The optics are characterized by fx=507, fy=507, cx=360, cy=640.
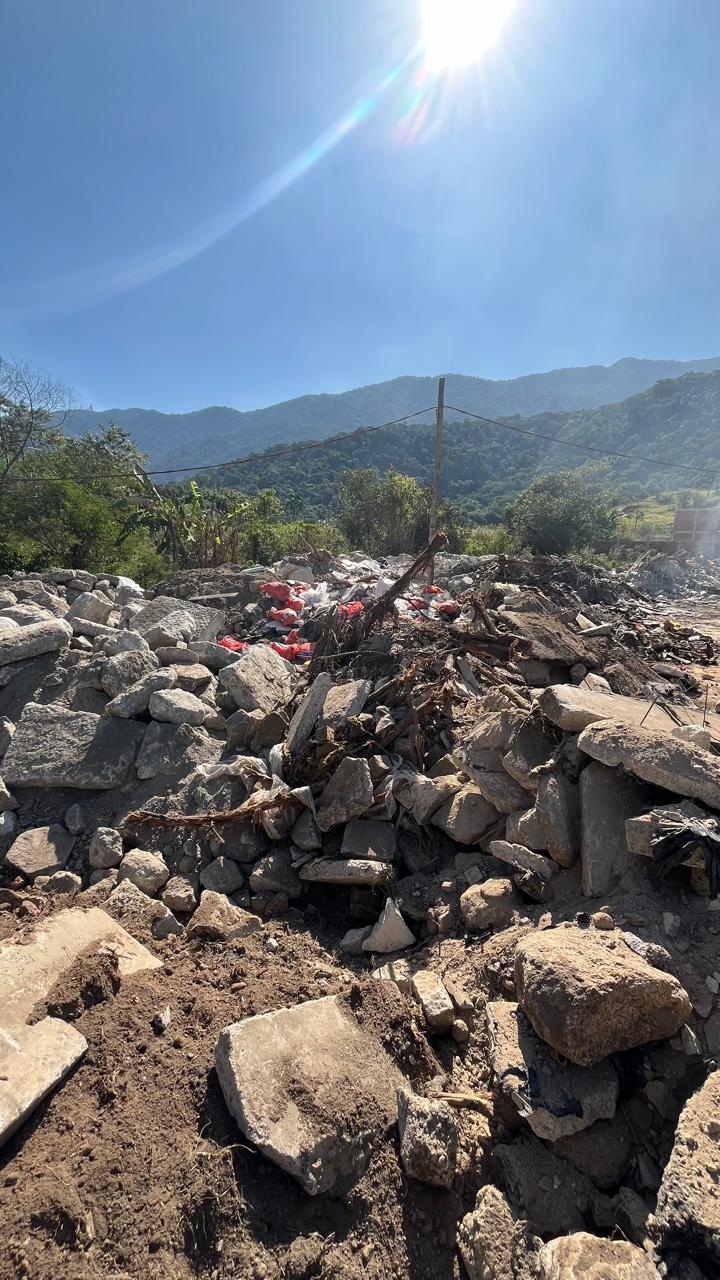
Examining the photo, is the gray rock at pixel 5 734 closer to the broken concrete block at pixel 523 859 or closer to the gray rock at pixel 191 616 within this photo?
the gray rock at pixel 191 616

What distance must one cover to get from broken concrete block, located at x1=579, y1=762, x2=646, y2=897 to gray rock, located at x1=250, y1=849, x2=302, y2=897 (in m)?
1.64

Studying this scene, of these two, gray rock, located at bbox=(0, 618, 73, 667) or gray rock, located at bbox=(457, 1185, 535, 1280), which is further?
gray rock, located at bbox=(0, 618, 73, 667)

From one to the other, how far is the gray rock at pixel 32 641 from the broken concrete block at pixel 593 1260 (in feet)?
16.1

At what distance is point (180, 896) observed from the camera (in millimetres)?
2988

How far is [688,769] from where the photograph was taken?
7.79 feet

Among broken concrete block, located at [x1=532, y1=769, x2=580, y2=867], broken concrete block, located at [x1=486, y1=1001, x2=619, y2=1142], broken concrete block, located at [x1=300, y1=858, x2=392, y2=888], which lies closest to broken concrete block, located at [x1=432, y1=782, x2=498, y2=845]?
broken concrete block, located at [x1=532, y1=769, x2=580, y2=867]

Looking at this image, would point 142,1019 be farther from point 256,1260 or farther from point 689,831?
point 689,831

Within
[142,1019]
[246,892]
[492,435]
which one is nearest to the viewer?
[142,1019]

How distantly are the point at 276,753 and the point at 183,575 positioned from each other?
7172 millimetres

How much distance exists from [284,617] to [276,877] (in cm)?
453

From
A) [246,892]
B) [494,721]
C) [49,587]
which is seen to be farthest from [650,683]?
[49,587]

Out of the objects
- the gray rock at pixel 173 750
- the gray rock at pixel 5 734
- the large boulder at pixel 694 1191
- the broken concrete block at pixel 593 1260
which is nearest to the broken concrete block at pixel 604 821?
the large boulder at pixel 694 1191

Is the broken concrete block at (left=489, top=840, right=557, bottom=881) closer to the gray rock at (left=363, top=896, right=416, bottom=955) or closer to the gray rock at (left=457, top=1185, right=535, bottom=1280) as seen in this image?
the gray rock at (left=363, top=896, right=416, bottom=955)

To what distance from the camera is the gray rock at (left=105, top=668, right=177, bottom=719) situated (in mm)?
4098
